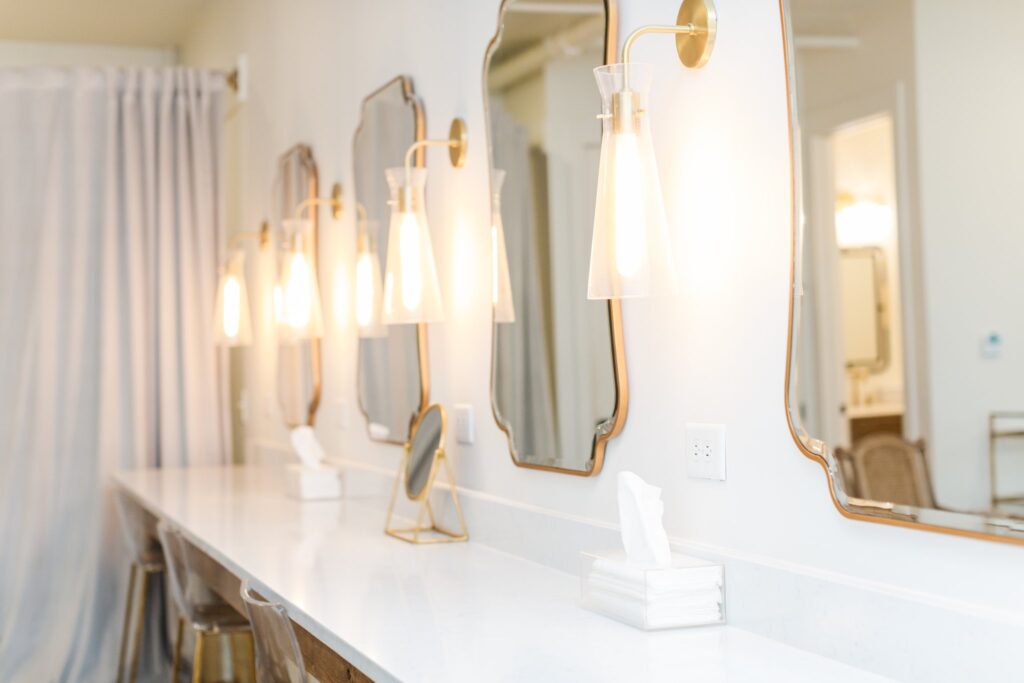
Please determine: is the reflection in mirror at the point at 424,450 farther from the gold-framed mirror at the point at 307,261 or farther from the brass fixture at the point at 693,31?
the brass fixture at the point at 693,31

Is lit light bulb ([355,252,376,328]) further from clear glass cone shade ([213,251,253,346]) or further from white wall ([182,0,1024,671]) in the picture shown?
clear glass cone shade ([213,251,253,346])

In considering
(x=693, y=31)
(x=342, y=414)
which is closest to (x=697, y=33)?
(x=693, y=31)

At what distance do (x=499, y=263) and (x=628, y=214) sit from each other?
2.43ft

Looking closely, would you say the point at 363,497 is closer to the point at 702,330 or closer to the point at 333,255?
Answer: the point at 333,255

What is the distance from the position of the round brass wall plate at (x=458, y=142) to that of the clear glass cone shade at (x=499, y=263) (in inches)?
7.8

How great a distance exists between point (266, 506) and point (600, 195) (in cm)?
187

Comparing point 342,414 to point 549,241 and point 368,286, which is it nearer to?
point 368,286

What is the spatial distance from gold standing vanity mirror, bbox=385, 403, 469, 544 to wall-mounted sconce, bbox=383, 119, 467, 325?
24 cm

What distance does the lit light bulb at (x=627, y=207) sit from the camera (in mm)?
1658

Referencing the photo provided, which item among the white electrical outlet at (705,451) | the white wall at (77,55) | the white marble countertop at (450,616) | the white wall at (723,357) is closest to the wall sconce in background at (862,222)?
the white wall at (723,357)

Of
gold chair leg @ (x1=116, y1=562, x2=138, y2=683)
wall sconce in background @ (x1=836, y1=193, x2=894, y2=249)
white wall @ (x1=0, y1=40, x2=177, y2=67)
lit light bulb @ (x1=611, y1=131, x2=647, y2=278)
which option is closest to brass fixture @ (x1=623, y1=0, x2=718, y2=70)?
lit light bulb @ (x1=611, y1=131, x2=647, y2=278)

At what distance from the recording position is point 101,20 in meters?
5.08

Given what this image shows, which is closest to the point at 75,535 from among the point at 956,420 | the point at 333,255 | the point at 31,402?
the point at 31,402

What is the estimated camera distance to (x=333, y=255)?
3586 mm
